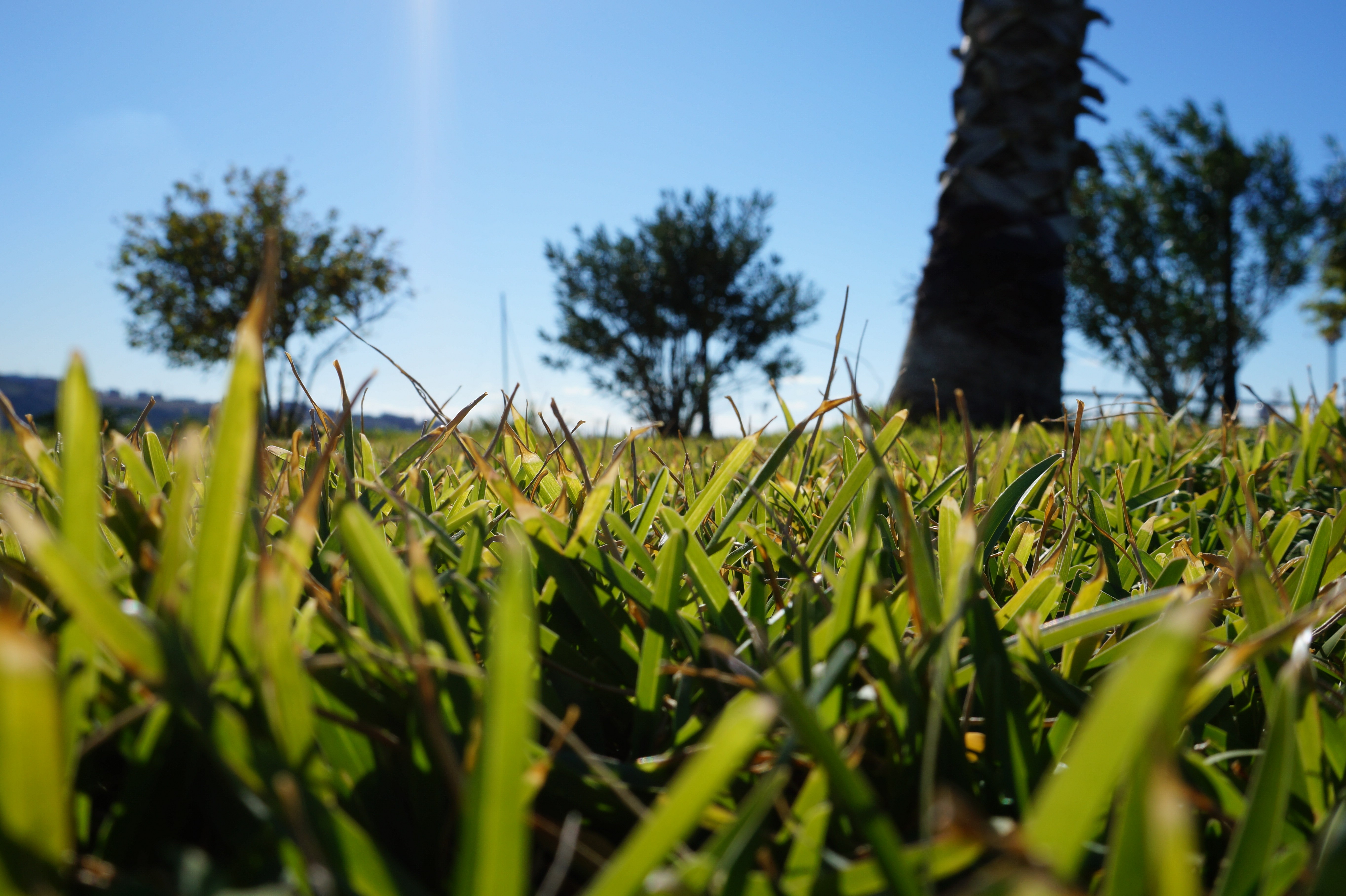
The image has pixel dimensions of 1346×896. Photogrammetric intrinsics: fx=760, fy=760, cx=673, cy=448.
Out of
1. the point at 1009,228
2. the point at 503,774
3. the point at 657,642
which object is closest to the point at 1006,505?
the point at 657,642

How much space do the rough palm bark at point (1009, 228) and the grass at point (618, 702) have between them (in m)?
4.78

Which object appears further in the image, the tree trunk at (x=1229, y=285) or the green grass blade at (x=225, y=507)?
the tree trunk at (x=1229, y=285)

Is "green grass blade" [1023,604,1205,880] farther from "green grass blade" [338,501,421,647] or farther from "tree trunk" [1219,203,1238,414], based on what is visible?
"tree trunk" [1219,203,1238,414]

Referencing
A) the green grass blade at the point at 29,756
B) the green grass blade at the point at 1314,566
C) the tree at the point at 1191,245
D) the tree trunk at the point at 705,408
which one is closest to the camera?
the green grass blade at the point at 29,756

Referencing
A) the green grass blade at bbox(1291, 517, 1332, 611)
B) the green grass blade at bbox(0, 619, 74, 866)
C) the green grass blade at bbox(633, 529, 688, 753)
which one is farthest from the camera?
the green grass blade at bbox(1291, 517, 1332, 611)

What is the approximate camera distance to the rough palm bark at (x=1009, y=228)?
5.28m

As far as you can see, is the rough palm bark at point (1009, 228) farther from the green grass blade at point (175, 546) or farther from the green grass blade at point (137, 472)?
the green grass blade at point (175, 546)

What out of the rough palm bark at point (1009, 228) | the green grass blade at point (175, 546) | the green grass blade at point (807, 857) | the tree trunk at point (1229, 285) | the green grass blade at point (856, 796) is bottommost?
the green grass blade at point (807, 857)

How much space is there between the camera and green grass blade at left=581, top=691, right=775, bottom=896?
0.27m

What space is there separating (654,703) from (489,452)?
0.41 meters

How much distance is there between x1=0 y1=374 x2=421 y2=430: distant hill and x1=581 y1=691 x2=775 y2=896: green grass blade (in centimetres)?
43

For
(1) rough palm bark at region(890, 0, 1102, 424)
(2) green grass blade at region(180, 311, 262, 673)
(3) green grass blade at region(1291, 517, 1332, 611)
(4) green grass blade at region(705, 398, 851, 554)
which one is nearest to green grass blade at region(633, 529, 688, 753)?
(4) green grass blade at region(705, 398, 851, 554)

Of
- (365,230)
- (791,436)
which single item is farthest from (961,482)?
(365,230)

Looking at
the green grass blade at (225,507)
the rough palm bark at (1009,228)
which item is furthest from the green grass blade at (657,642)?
the rough palm bark at (1009,228)
